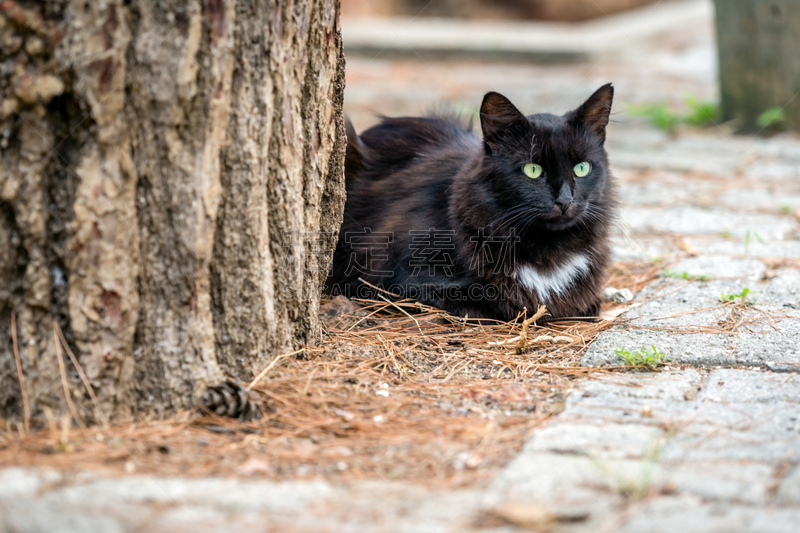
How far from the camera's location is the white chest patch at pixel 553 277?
10.1 feet

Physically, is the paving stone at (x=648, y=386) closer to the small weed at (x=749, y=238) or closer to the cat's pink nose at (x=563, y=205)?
the cat's pink nose at (x=563, y=205)

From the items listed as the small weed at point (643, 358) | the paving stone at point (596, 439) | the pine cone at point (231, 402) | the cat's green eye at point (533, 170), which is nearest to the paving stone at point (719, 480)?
the paving stone at point (596, 439)

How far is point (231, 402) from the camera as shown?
2.14 m

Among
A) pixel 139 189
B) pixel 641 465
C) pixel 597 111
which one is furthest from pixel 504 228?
pixel 139 189

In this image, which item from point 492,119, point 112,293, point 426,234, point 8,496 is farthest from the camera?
point 426,234

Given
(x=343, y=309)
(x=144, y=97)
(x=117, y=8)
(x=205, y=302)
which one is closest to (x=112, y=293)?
(x=205, y=302)

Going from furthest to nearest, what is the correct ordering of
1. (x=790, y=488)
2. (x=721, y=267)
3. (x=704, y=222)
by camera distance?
(x=704, y=222), (x=721, y=267), (x=790, y=488)

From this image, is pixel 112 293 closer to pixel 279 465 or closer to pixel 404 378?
pixel 279 465

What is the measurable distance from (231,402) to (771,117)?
5694 mm

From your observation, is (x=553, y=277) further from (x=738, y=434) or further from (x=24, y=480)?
(x=24, y=480)

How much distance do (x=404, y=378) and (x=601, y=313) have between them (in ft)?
3.85

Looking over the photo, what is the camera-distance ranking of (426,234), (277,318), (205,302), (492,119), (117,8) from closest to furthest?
(117,8) < (205,302) < (277,318) < (492,119) < (426,234)

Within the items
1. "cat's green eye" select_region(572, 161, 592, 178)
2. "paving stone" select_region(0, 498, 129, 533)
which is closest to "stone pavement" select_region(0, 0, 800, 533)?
"paving stone" select_region(0, 498, 129, 533)

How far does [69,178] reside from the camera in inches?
76.9
